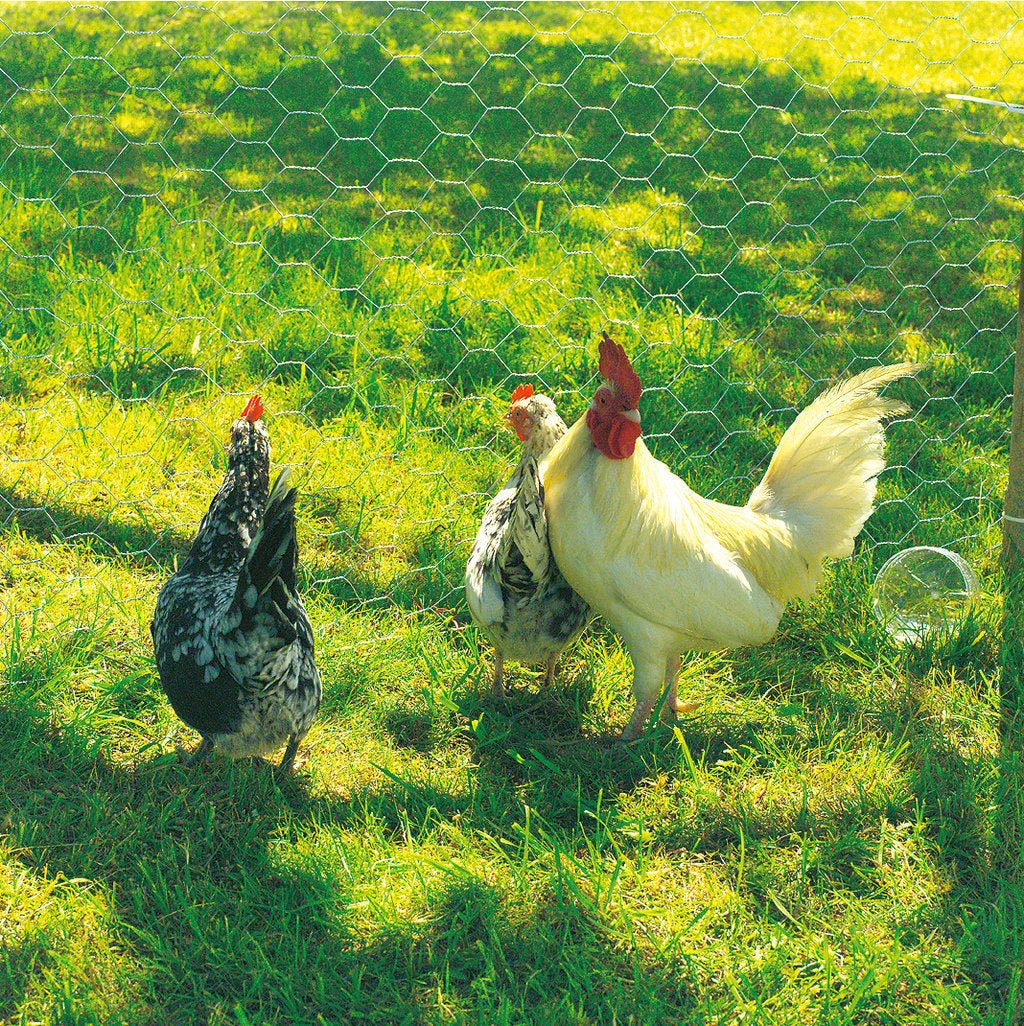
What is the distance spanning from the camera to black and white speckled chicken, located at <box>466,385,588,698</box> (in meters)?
2.44

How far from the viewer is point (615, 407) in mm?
2340

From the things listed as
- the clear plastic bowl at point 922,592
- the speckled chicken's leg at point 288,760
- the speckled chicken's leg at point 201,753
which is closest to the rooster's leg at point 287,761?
the speckled chicken's leg at point 288,760

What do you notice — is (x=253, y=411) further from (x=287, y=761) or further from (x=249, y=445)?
(x=287, y=761)

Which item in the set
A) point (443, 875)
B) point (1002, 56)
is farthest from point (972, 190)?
point (443, 875)

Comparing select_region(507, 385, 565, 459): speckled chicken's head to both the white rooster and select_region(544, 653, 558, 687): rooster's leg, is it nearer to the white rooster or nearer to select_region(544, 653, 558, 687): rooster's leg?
the white rooster

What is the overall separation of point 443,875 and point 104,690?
1074 mm

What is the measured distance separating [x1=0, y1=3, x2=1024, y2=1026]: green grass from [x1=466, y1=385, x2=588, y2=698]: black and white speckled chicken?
26cm

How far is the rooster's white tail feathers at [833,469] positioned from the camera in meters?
2.64

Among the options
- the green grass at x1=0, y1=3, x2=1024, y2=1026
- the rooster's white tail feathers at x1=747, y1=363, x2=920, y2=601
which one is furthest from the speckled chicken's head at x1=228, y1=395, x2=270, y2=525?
the rooster's white tail feathers at x1=747, y1=363, x2=920, y2=601

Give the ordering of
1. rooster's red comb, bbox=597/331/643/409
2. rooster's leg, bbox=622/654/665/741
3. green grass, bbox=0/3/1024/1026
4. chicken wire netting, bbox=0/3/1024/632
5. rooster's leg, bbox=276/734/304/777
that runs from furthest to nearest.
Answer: chicken wire netting, bbox=0/3/1024/632 < rooster's leg, bbox=622/654/665/741 < rooster's leg, bbox=276/734/304/777 < rooster's red comb, bbox=597/331/643/409 < green grass, bbox=0/3/1024/1026

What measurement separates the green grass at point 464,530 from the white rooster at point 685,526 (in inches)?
10.7

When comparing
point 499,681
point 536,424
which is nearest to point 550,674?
point 499,681

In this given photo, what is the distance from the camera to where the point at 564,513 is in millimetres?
2443

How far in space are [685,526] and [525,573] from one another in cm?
43
